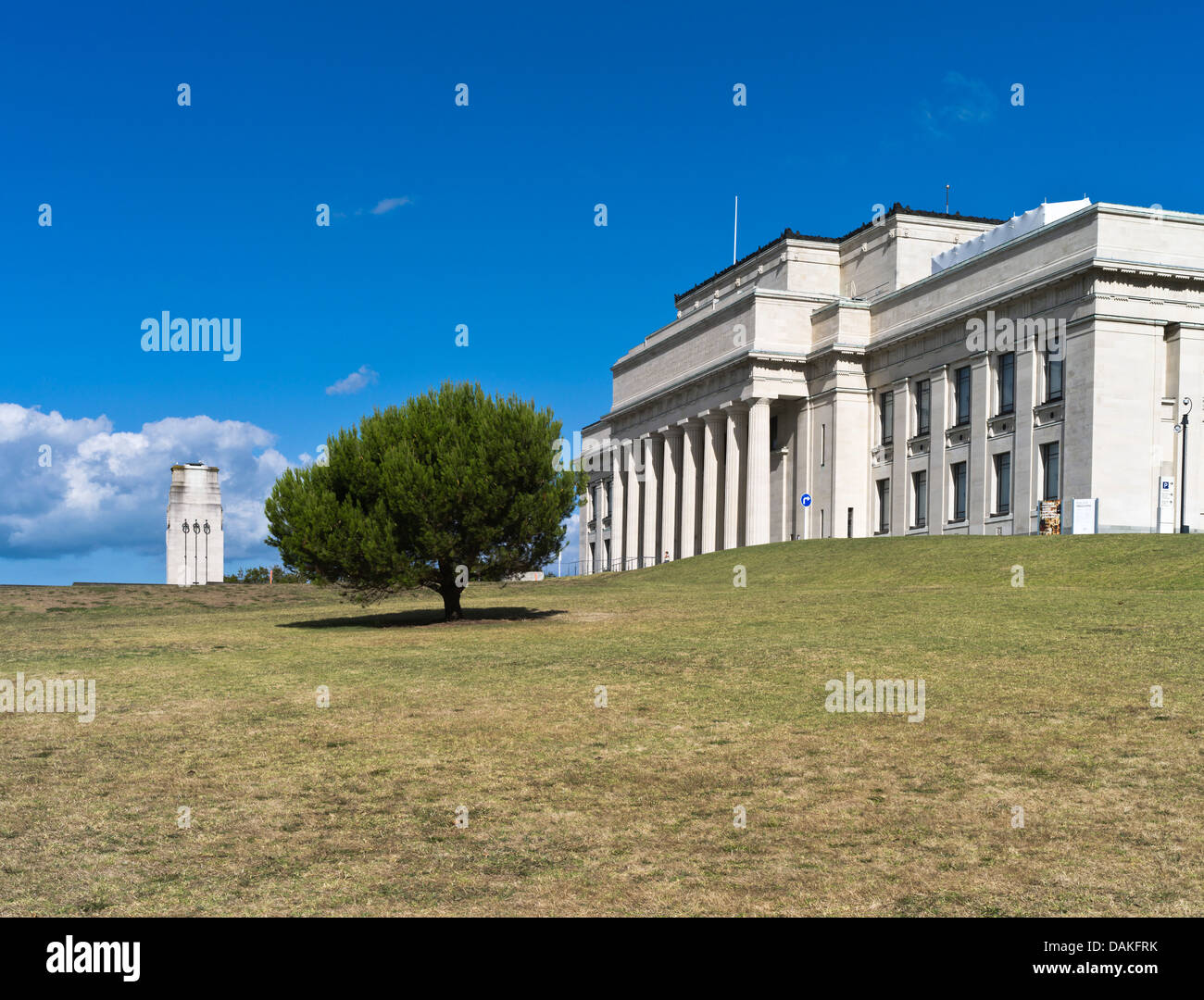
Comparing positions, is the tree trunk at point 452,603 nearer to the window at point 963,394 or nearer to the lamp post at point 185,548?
the lamp post at point 185,548

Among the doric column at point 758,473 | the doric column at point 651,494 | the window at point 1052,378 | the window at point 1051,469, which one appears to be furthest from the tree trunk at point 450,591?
the doric column at point 651,494

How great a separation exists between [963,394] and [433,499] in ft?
131

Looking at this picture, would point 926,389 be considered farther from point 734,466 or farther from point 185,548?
point 185,548

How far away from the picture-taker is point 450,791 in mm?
10609

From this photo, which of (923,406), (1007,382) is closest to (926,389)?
(923,406)

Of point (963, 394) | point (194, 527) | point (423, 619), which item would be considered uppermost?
point (963, 394)

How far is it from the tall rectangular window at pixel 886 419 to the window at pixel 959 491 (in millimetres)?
6175

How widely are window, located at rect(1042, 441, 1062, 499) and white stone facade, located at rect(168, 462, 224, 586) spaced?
122 ft

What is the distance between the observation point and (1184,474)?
4697 cm

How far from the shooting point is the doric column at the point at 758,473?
69938mm

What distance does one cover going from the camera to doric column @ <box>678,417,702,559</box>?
259 feet

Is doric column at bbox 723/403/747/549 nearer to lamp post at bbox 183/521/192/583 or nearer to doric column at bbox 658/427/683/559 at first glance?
doric column at bbox 658/427/683/559

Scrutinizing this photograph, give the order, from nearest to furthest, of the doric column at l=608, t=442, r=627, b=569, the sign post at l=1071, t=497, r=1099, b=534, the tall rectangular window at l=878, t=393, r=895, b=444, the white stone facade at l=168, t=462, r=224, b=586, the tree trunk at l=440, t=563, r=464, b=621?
1. the tree trunk at l=440, t=563, r=464, b=621
2. the white stone facade at l=168, t=462, r=224, b=586
3. the sign post at l=1071, t=497, r=1099, b=534
4. the tall rectangular window at l=878, t=393, r=895, b=444
5. the doric column at l=608, t=442, r=627, b=569

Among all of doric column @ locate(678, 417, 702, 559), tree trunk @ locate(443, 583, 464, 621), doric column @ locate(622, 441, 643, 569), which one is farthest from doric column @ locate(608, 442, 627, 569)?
tree trunk @ locate(443, 583, 464, 621)
